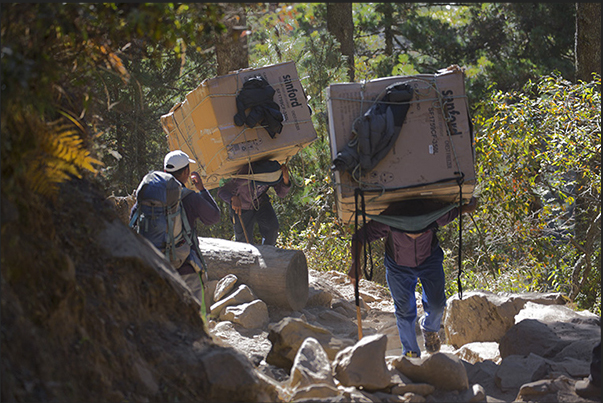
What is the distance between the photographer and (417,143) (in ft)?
17.0

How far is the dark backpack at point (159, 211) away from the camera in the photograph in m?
5.45

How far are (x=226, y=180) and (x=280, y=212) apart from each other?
16.9 ft

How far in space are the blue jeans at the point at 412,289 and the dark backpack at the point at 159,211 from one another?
1.96m

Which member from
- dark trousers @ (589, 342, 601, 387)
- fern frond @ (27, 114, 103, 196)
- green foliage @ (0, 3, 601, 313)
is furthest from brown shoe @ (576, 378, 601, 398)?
fern frond @ (27, 114, 103, 196)

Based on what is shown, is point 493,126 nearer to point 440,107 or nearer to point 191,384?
point 440,107

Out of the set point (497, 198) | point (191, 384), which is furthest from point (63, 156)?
point (497, 198)

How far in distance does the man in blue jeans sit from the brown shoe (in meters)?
1.37

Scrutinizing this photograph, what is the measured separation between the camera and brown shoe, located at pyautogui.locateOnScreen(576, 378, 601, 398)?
176 inches

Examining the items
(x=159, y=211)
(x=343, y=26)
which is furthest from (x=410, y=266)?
(x=343, y=26)

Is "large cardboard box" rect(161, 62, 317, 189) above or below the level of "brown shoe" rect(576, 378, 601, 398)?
above

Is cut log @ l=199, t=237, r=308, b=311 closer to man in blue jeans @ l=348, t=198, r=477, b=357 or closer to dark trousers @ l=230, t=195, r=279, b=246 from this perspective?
dark trousers @ l=230, t=195, r=279, b=246

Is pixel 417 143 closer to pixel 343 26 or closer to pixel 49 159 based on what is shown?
pixel 49 159

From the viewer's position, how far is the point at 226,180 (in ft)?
24.6

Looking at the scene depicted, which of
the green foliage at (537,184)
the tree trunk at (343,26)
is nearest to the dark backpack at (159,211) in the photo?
the green foliage at (537,184)
